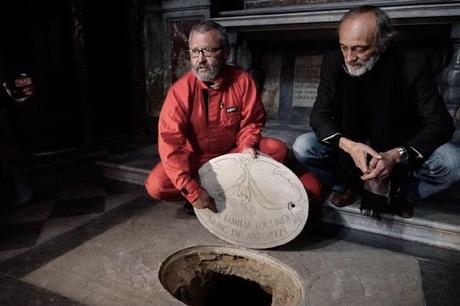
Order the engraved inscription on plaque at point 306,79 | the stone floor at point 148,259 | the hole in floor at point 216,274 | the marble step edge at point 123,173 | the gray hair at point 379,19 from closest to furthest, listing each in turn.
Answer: the stone floor at point 148,259 < the gray hair at point 379,19 < the hole in floor at point 216,274 < the marble step edge at point 123,173 < the engraved inscription on plaque at point 306,79

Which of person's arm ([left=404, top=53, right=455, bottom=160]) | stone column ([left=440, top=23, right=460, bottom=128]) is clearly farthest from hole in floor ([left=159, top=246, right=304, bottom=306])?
stone column ([left=440, top=23, right=460, bottom=128])

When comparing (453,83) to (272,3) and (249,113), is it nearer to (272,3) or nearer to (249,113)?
(249,113)

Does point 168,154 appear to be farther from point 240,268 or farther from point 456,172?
point 456,172

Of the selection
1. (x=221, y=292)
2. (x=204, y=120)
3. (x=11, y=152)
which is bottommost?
(x=221, y=292)

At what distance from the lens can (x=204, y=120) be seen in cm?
225

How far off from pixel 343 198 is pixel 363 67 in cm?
93

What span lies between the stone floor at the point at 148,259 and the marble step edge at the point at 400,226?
58 millimetres

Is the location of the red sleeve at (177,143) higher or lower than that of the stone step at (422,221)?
higher

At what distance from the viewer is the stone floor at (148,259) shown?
1.67 metres

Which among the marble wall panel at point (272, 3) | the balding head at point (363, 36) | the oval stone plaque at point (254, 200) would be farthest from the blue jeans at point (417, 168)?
the marble wall panel at point (272, 3)

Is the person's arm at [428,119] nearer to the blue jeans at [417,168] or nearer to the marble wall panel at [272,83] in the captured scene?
the blue jeans at [417,168]

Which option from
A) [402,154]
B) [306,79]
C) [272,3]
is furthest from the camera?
[306,79]

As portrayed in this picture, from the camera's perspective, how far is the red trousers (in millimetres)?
2279

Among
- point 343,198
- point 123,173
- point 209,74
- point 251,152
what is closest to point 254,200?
point 251,152
